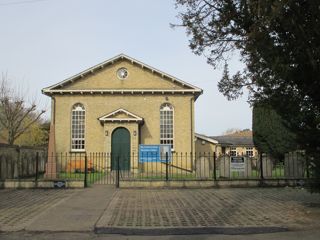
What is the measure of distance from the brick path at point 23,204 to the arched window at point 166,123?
1594 cm

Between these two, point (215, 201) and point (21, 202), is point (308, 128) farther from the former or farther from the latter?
point (21, 202)

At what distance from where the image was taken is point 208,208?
13.2 metres

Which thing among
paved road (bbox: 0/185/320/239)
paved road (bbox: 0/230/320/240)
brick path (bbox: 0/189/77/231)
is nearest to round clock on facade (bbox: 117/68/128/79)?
brick path (bbox: 0/189/77/231)

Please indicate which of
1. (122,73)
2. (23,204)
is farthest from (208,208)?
(122,73)

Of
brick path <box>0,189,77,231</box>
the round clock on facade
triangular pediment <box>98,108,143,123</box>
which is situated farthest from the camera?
the round clock on facade

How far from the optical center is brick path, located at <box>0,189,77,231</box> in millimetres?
11080

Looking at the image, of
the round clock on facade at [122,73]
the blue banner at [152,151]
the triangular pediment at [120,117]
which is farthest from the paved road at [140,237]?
the round clock on facade at [122,73]

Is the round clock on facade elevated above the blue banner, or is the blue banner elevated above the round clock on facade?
the round clock on facade

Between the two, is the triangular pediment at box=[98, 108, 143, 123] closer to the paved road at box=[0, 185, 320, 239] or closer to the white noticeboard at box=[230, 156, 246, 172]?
the white noticeboard at box=[230, 156, 246, 172]

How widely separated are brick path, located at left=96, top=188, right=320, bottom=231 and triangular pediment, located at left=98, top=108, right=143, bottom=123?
14618 millimetres

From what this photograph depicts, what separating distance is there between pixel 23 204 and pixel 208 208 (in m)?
5.85

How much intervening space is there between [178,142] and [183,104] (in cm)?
286

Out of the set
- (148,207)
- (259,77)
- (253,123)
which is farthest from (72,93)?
(259,77)

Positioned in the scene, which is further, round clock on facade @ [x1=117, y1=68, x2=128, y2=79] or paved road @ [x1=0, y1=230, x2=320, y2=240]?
round clock on facade @ [x1=117, y1=68, x2=128, y2=79]
